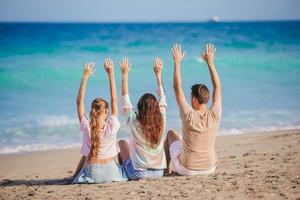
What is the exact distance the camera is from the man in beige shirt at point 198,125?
5918 mm

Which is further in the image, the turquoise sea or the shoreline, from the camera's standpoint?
the turquoise sea

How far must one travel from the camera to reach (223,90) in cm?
1688

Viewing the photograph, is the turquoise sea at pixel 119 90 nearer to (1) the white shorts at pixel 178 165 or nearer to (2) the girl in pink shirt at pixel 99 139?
(2) the girl in pink shirt at pixel 99 139

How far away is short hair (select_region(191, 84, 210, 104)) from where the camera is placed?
5900 mm

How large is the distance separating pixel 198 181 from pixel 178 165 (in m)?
0.42

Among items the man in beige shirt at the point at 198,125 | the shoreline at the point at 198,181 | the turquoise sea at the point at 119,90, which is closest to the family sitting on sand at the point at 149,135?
the man in beige shirt at the point at 198,125

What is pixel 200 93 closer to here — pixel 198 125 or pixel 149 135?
pixel 198 125

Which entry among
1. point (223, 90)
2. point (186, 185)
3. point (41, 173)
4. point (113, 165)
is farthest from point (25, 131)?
point (223, 90)

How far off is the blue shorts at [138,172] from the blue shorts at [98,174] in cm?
14

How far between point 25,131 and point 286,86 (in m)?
10.1

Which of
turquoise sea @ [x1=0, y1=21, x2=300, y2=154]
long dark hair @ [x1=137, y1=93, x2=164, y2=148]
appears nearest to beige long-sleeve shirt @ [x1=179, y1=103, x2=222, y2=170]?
long dark hair @ [x1=137, y1=93, x2=164, y2=148]

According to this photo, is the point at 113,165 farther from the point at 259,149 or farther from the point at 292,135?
the point at 292,135

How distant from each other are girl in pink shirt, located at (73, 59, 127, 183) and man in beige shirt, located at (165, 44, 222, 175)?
74cm

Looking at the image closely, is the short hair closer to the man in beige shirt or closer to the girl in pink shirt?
the man in beige shirt
